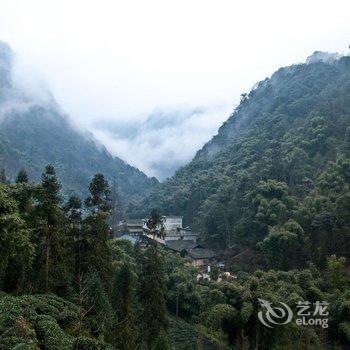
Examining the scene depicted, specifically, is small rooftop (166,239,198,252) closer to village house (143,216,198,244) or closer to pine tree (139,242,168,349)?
village house (143,216,198,244)

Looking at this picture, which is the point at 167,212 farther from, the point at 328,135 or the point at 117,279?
the point at 117,279

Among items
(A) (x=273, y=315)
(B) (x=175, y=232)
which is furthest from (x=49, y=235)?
(B) (x=175, y=232)

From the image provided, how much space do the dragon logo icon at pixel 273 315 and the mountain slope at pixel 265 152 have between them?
26.6 m

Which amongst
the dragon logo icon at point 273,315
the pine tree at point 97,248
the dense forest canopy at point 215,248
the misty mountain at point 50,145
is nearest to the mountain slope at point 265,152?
the dense forest canopy at point 215,248

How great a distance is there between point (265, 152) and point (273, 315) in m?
47.1

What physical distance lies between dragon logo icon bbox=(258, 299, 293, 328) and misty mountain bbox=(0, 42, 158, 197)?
90947mm

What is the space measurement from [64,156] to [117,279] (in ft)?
378

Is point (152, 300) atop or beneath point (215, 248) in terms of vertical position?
beneath

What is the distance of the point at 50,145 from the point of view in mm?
132000

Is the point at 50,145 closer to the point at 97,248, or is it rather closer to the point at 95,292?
Answer: the point at 97,248

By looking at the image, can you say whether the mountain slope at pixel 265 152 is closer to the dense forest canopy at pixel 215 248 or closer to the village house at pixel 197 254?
the dense forest canopy at pixel 215 248

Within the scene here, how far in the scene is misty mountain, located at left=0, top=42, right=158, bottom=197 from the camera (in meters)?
118

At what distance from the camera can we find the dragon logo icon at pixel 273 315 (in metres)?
21.2

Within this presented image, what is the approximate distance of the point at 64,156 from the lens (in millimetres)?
132375
